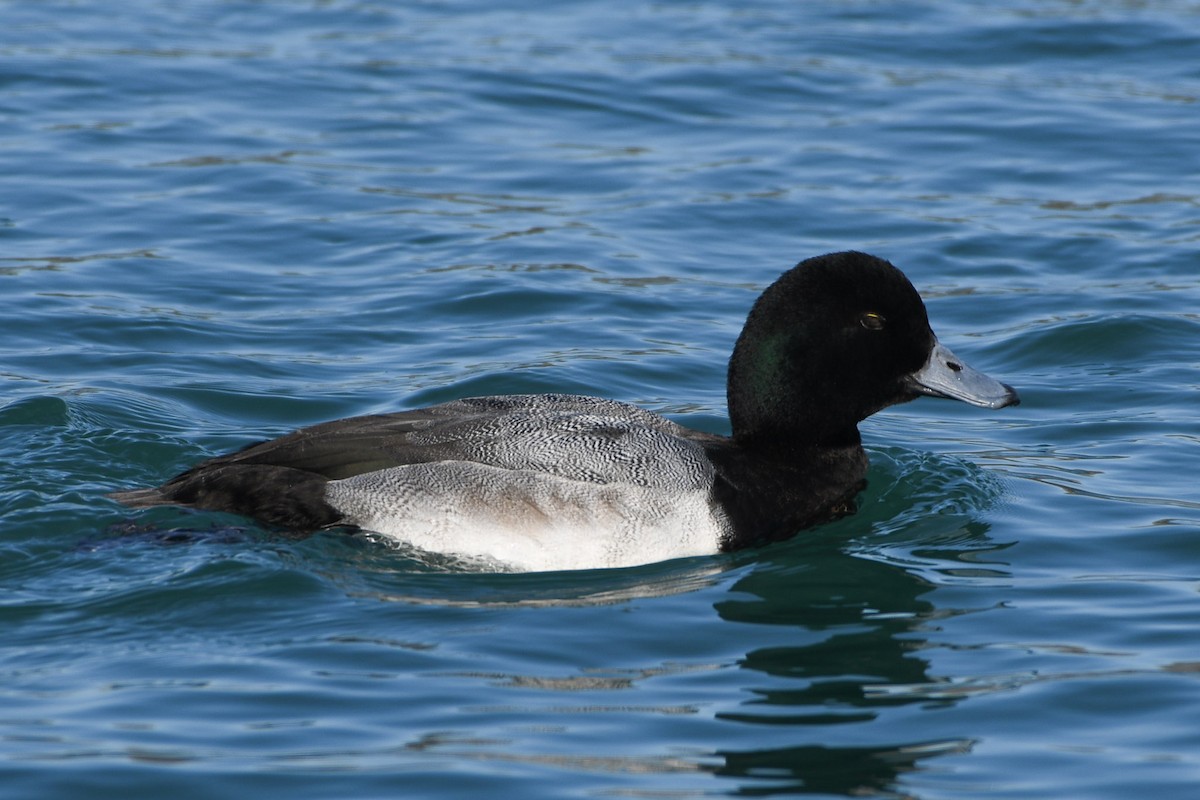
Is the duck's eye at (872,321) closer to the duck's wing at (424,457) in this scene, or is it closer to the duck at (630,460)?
the duck at (630,460)

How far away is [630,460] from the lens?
779cm

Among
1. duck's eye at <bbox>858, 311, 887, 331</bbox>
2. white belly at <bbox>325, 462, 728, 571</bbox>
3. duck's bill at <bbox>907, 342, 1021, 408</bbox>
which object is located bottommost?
white belly at <bbox>325, 462, 728, 571</bbox>

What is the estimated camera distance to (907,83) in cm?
1703

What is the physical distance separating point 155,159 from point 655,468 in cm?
813

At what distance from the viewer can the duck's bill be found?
847 centimetres

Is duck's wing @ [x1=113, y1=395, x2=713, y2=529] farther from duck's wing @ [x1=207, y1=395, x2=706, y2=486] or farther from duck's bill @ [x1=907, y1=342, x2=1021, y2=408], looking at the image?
duck's bill @ [x1=907, y1=342, x2=1021, y2=408]

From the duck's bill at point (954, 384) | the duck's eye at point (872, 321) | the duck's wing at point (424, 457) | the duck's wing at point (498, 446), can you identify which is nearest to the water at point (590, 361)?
the duck's wing at point (424, 457)

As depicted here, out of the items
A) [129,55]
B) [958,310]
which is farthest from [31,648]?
[129,55]

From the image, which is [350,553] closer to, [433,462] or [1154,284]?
[433,462]

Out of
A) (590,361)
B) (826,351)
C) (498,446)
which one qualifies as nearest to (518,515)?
(498,446)

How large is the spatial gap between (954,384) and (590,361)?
3028mm

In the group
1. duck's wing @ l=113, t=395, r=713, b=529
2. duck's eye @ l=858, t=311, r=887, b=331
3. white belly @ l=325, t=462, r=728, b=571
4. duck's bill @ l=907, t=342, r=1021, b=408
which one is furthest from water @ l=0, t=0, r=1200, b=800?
duck's eye @ l=858, t=311, r=887, b=331

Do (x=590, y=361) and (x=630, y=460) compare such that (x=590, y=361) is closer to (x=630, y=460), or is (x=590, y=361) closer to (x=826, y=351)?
(x=826, y=351)

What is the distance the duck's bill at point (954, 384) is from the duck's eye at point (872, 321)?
0.35 meters
